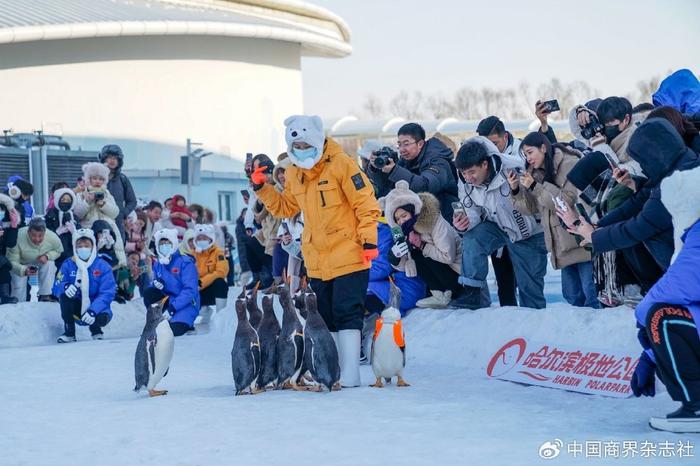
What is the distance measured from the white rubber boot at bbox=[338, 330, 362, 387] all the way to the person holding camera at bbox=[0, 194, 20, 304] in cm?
599

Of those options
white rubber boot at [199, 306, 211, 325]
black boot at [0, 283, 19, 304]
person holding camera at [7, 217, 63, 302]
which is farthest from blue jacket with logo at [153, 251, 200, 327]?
black boot at [0, 283, 19, 304]

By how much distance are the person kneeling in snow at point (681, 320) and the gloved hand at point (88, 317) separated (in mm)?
7073

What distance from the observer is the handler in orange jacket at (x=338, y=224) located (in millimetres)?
7055

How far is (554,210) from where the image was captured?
785cm

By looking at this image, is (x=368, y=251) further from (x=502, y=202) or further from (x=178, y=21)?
(x=178, y=21)

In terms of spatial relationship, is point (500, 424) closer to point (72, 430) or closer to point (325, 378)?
point (325, 378)

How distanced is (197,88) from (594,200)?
Result: 1167 inches

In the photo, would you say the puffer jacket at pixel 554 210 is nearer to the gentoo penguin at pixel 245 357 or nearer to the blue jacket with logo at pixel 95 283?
the gentoo penguin at pixel 245 357

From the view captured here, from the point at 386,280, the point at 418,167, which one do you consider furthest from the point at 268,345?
the point at 418,167

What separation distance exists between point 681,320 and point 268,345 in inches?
111

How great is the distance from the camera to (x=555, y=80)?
60156 millimetres

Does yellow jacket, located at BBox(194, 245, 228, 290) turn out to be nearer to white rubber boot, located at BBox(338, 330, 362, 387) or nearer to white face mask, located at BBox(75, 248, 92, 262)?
white face mask, located at BBox(75, 248, 92, 262)

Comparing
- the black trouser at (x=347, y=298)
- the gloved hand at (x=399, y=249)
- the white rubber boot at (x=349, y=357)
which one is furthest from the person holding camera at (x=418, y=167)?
the white rubber boot at (x=349, y=357)

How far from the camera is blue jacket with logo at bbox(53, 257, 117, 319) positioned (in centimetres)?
1107
